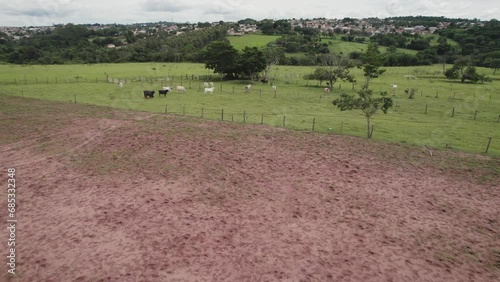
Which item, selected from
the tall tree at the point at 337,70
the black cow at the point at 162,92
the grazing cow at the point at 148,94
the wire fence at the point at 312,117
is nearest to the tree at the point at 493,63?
the tall tree at the point at 337,70

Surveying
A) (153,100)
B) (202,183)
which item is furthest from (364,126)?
(153,100)

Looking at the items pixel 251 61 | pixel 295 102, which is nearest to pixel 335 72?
pixel 251 61

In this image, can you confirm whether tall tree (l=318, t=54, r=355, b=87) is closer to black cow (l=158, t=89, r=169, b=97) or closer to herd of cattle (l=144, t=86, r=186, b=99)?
herd of cattle (l=144, t=86, r=186, b=99)

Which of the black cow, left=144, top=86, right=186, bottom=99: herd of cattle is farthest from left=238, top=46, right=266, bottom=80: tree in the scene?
the black cow

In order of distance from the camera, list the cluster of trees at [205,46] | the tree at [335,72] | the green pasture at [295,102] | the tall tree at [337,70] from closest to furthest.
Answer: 1. the green pasture at [295,102]
2. the tall tree at [337,70]
3. the tree at [335,72]
4. the cluster of trees at [205,46]

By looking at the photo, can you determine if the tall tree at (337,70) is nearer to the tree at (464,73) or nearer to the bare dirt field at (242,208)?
the tree at (464,73)

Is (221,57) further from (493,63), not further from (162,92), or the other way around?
(493,63)
